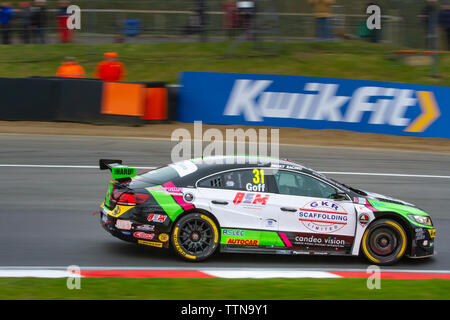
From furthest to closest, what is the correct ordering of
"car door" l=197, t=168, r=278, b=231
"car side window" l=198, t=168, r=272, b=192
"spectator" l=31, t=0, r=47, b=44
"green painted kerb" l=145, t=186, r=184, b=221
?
"spectator" l=31, t=0, r=47, b=44 < "car side window" l=198, t=168, r=272, b=192 < "car door" l=197, t=168, r=278, b=231 < "green painted kerb" l=145, t=186, r=184, b=221

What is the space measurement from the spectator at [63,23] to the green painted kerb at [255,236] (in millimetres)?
19475

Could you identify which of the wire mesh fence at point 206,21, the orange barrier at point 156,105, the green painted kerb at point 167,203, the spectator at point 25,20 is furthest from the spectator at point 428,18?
the green painted kerb at point 167,203

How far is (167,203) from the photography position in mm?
8156

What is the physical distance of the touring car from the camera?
26.8 ft

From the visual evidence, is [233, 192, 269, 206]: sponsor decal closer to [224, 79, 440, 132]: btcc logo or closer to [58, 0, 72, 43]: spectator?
[224, 79, 440, 132]: btcc logo

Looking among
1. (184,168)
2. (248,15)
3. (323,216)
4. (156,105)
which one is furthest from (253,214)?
(248,15)

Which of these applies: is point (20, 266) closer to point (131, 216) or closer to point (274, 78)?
point (131, 216)

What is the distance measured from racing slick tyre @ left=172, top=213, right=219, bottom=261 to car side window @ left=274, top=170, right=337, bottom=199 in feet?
3.34

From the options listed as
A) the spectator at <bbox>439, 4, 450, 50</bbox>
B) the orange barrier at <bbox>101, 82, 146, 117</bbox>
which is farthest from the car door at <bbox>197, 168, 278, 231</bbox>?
the spectator at <bbox>439, 4, 450, 50</bbox>

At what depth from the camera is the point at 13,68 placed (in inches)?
984

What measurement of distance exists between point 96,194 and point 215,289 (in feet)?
18.8

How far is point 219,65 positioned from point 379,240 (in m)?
16.3
